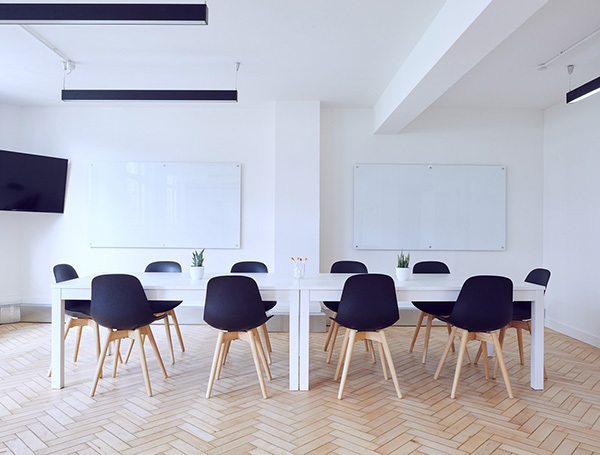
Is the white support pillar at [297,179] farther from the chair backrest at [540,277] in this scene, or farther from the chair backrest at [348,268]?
the chair backrest at [540,277]

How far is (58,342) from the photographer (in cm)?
304

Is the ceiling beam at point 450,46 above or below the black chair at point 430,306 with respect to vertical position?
above

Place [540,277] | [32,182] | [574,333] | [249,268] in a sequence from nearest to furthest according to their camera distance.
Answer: [540,277]
[249,268]
[574,333]
[32,182]

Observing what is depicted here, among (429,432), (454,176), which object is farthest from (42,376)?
(454,176)

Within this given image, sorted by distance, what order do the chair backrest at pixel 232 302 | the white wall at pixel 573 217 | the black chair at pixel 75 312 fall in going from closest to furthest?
the chair backrest at pixel 232 302, the black chair at pixel 75 312, the white wall at pixel 573 217

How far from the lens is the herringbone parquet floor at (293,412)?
2.25m

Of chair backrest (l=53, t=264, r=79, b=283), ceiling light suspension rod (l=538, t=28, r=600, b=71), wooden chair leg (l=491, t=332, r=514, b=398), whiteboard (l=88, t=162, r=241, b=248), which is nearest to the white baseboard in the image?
wooden chair leg (l=491, t=332, r=514, b=398)

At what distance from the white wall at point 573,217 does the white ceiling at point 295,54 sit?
47 centimetres

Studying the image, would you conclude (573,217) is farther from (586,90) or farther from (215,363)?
(215,363)

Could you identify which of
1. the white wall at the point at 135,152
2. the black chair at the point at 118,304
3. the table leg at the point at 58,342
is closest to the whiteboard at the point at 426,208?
the white wall at the point at 135,152

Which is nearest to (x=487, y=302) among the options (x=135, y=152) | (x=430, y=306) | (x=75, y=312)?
(x=430, y=306)

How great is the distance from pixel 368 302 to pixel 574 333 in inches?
137

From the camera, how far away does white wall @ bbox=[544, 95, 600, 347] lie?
4441 millimetres

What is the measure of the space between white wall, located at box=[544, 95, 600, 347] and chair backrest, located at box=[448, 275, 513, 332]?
2345 mm
